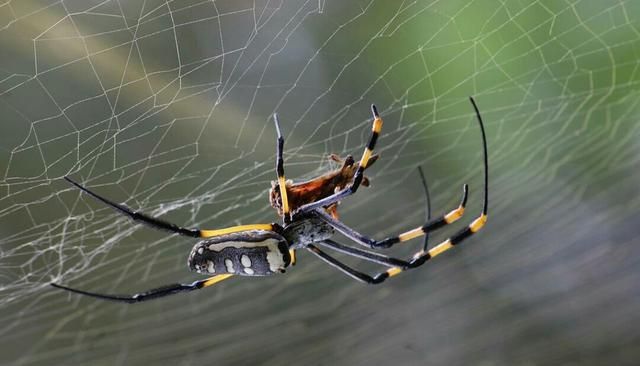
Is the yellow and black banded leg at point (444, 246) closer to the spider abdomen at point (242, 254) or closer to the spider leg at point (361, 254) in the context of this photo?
the spider leg at point (361, 254)

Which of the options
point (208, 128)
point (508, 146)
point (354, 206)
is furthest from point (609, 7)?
point (208, 128)

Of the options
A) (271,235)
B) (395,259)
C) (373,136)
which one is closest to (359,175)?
(373,136)

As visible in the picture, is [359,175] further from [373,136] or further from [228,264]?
[228,264]

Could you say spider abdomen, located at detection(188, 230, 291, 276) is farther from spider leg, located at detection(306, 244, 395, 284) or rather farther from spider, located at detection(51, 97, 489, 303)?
spider leg, located at detection(306, 244, 395, 284)

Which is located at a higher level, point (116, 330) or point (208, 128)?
point (208, 128)

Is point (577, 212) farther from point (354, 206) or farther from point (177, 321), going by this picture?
point (177, 321)

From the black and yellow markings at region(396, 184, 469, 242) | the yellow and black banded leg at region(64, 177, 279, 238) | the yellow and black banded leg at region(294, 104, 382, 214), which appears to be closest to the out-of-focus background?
the yellow and black banded leg at region(64, 177, 279, 238)

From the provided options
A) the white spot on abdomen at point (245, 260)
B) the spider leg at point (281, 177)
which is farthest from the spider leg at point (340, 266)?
the white spot on abdomen at point (245, 260)
